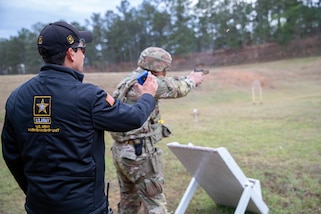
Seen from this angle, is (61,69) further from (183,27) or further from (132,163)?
(183,27)

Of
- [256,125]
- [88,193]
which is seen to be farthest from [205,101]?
[88,193]

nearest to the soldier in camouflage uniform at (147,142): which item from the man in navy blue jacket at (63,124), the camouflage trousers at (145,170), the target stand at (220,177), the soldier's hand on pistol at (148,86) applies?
the camouflage trousers at (145,170)

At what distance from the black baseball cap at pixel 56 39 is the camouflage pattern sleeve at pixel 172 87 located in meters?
0.98

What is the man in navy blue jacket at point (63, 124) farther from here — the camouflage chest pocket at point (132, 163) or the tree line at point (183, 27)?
the tree line at point (183, 27)

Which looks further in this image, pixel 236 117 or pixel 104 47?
pixel 104 47

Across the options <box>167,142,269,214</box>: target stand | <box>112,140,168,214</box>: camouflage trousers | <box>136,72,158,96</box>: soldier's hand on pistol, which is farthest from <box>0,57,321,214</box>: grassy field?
<box>136,72,158,96</box>: soldier's hand on pistol

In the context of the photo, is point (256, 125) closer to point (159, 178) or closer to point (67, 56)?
point (159, 178)

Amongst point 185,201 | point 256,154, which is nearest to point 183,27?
point 256,154

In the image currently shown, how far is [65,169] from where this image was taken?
1.56 metres

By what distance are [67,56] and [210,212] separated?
2594 millimetres

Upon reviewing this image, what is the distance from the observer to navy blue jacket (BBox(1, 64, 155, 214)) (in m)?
1.54

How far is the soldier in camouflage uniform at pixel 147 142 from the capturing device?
2535mm

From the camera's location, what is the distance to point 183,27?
21.5 metres

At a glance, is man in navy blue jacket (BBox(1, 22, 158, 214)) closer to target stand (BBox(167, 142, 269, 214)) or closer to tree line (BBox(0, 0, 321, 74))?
target stand (BBox(167, 142, 269, 214))
